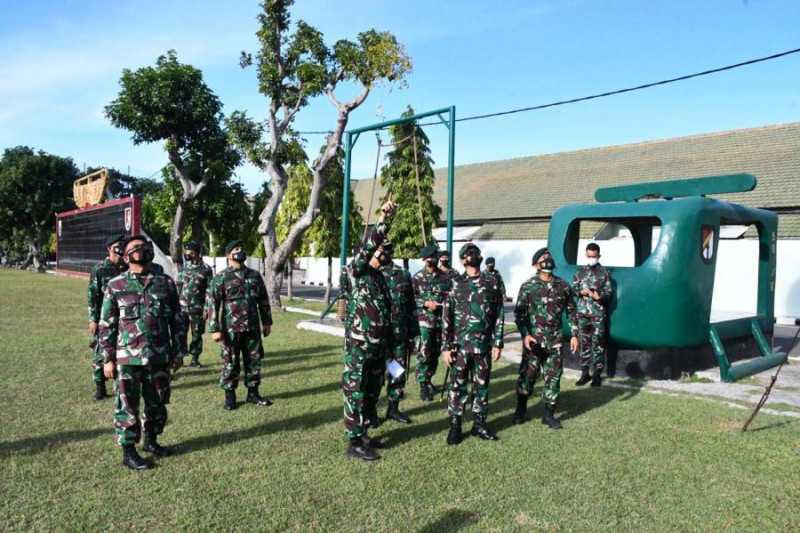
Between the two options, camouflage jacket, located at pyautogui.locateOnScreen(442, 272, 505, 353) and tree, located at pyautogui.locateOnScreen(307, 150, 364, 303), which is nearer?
camouflage jacket, located at pyautogui.locateOnScreen(442, 272, 505, 353)

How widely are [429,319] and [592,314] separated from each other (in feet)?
8.46

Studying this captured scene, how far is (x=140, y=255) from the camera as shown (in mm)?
5219

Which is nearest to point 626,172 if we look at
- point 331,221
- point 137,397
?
point 331,221

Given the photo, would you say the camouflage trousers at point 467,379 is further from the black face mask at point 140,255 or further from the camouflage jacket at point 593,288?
the camouflage jacket at point 593,288

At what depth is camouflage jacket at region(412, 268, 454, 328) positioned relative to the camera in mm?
7992

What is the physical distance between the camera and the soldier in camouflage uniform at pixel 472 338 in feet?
19.4

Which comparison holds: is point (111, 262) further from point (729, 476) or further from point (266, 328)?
point (729, 476)

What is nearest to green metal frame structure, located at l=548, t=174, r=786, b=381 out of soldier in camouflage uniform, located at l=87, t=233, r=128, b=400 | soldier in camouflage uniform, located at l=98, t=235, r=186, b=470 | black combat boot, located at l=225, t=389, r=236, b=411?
black combat boot, located at l=225, t=389, r=236, b=411

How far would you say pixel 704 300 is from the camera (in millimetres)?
9172

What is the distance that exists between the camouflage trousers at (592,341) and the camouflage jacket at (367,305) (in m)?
4.24

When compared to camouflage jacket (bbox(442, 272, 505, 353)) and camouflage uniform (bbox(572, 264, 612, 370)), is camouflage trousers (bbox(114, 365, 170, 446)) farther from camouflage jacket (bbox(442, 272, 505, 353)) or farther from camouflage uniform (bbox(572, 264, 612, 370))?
camouflage uniform (bbox(572, 264, 612, 370))

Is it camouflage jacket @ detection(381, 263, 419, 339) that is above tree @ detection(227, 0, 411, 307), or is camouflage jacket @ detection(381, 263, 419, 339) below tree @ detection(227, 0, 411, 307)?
below

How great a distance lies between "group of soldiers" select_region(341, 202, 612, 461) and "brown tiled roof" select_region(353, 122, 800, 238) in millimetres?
16536

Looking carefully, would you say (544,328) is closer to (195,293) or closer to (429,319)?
(429,319)
